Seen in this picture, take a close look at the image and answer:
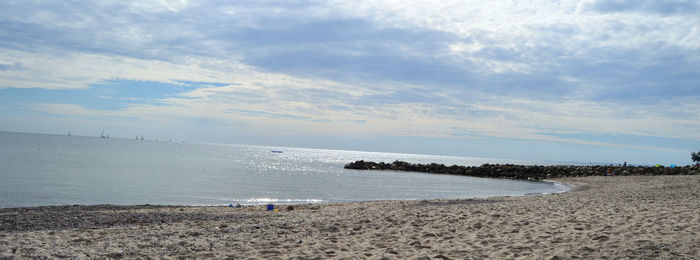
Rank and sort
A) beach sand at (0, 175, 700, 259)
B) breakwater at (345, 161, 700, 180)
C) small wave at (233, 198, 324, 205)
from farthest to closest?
breakwater at (345, 161, 700, 180)
small wave at (233, 198, 324, 205)
beach sand at (0, 175, 700, 259)

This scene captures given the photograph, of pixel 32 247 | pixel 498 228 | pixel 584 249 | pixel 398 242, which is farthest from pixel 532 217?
pixel 32 247

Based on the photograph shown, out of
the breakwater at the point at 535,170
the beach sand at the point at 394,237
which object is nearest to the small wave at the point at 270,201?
the beach sand at the point at 394,237

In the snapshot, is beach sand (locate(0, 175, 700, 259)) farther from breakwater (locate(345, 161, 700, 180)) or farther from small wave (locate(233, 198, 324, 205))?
breakwater (locate(345, 161, 700, 180))

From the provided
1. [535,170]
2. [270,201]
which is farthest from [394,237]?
[535,170]

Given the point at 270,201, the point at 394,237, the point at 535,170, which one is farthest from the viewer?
the point at 535,170

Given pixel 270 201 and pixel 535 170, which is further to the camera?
pixel 535 170

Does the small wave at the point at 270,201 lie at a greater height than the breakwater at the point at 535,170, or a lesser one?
lesser

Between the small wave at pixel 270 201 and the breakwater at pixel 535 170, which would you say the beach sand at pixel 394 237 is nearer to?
the small wave at pixel 270 201

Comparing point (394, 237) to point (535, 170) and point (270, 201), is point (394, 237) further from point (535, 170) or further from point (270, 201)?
point (535, 170)

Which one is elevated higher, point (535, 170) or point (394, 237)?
point (535, 170)

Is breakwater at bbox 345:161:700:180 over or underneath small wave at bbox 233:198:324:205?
over

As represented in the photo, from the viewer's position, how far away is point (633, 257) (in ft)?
19.3

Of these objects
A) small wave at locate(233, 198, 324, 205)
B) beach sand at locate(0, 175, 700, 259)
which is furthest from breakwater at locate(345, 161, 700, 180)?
beach sand at locate(0, 175, 700, 259)

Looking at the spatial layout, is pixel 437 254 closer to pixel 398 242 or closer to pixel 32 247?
pixel 398 242
